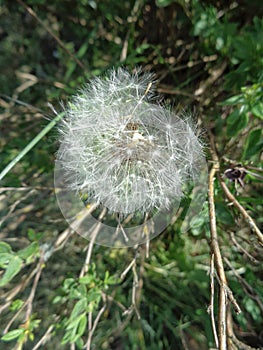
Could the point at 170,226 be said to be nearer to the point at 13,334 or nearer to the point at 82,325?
the point at 82,325

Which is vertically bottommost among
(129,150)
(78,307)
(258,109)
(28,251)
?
(78,307)

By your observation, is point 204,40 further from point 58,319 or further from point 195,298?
point 58,319

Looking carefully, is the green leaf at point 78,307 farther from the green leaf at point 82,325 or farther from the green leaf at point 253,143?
the green leaf at point 253,143

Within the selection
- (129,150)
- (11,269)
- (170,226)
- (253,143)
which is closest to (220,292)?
(129,150)

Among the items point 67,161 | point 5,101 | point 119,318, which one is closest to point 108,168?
point 67,161

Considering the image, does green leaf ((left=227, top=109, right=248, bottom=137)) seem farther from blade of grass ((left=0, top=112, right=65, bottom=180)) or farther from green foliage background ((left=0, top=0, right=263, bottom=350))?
blade of grass ((left=0, top=112, right=65, bottom=180))

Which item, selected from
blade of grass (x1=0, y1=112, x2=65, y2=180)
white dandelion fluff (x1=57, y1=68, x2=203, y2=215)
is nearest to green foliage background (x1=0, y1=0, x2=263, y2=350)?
blade of grass (x1=0, y1=112, x2=65, y2=180)
